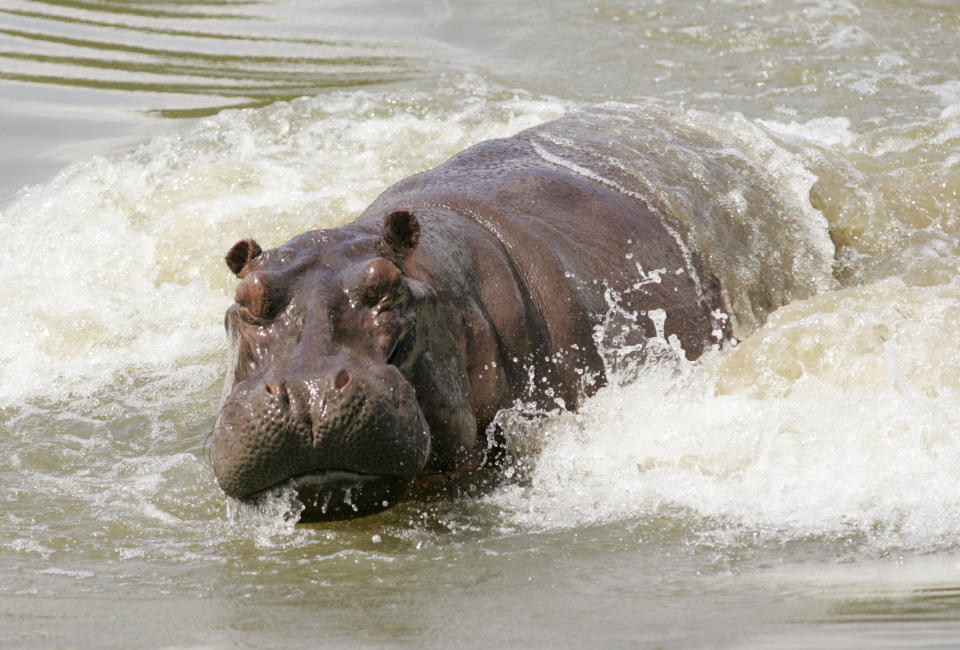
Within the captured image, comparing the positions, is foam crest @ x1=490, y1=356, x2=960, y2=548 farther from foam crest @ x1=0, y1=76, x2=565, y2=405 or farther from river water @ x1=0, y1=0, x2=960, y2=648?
foam crest @ x1=0, y1=76, x2=565, y2=405

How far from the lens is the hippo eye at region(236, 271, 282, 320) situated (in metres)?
4.12

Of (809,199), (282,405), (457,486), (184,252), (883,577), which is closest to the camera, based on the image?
(883,577)

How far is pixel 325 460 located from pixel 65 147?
737 centimetres

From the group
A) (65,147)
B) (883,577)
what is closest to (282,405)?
(883,577)

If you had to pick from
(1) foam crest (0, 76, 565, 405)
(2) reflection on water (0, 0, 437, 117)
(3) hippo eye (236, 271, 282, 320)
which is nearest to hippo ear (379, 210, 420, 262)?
(3) hippo eye (236, 271, 282, 320)

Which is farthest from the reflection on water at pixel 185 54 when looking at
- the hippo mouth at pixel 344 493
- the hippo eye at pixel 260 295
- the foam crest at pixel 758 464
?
the hippo mouth at pixel 344 493

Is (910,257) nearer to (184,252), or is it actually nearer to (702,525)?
(702,525)

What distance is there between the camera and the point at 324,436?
389 centimetres

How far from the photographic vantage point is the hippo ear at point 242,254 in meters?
4.46

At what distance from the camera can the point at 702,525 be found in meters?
4.21

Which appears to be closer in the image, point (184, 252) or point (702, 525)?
point (702, 525)

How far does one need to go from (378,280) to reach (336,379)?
1.40 ft

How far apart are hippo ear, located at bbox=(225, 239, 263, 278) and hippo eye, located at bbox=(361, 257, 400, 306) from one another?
0.46 meters

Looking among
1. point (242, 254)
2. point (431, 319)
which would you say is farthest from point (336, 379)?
point (242, 254)
